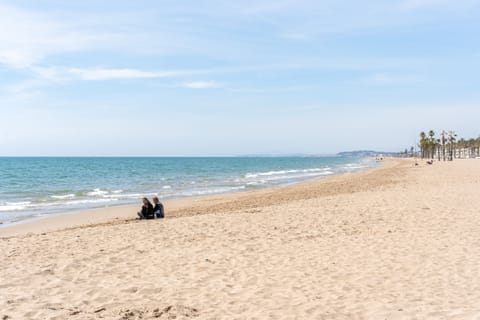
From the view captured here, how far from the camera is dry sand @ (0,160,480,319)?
5840 millimetres

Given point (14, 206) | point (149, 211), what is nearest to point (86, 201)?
point (14, 206)

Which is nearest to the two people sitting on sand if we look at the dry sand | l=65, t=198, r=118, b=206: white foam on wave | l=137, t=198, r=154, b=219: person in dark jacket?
l=137, t=198, r=154, b=219: person in dark jacket

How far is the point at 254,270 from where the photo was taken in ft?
25.6

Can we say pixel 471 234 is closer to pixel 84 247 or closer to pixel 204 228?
pixel 204 228

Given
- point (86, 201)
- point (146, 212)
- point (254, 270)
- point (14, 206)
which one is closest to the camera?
point (254, 270)

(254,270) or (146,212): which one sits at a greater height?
(146,212)

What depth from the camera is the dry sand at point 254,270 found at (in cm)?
584

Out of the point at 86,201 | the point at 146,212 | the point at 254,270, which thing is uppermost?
the point at 146,212

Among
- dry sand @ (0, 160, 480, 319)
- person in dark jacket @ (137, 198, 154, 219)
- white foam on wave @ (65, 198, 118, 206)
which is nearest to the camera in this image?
dry sand @ (0, 160, 480, 319)

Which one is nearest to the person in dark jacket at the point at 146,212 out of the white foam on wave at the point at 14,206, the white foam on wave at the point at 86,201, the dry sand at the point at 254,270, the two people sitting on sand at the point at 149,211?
the two people sitting on sand at the point at 149,211

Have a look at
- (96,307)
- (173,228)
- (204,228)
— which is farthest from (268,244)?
(96,307)

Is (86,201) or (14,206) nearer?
(14,206)

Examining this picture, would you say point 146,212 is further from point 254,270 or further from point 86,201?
point 86,201

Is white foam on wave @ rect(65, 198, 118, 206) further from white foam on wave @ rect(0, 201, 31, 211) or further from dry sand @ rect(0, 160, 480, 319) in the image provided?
dry sand @ rect(0, 160, 480, 319)
